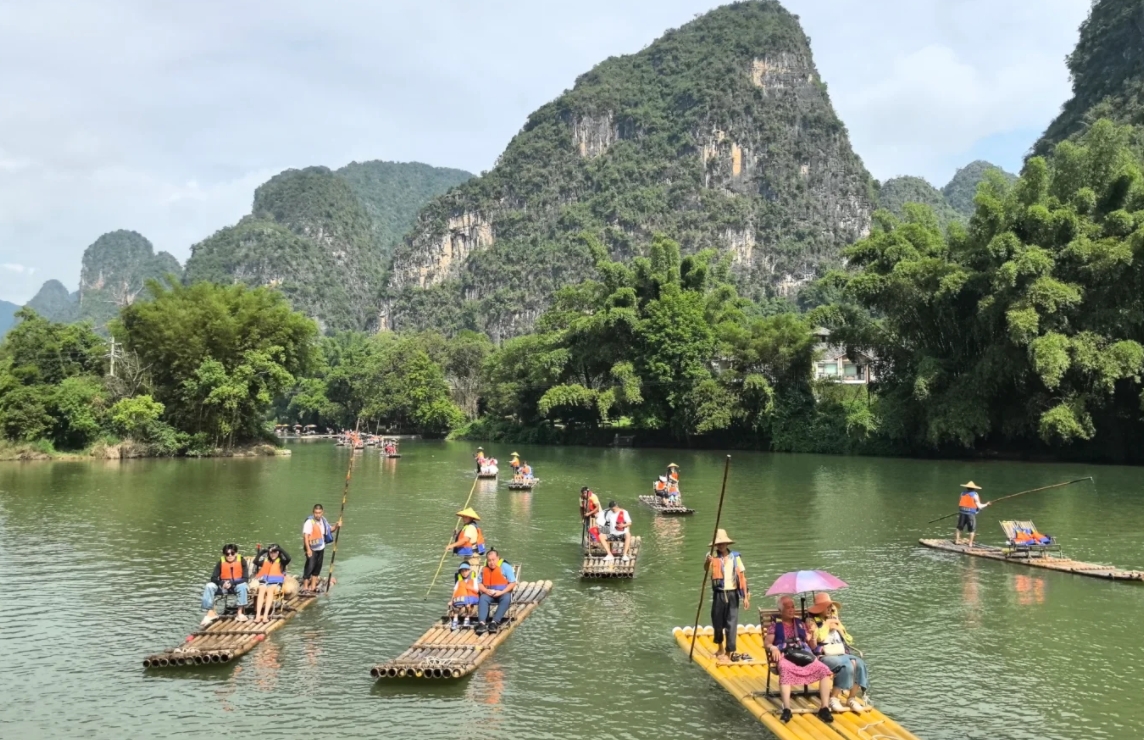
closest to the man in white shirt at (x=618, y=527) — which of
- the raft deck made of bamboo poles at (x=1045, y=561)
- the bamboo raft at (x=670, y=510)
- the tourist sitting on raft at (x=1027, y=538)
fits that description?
the bamboo raft at (x=670, y=510)

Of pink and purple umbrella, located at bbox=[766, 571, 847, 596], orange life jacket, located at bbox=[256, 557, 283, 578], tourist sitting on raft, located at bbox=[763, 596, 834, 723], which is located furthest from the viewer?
orange life jacket, located at bbox=[256, 557, 283, 578]

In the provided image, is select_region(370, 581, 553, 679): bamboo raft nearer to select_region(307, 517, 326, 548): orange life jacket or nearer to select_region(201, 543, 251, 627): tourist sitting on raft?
select_region(201, 543, 251, 627): tourist sitting on raft

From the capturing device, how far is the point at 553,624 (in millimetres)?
14586

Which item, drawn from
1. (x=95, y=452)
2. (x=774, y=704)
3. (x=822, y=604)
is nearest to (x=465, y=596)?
(x=774, y=704)

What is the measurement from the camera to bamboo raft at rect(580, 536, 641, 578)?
17766 mm

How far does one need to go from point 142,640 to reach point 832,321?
47.8 metres

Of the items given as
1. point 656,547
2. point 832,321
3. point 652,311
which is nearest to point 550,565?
point 656,547

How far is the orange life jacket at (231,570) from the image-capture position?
14.5 metres

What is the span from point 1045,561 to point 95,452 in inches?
1980

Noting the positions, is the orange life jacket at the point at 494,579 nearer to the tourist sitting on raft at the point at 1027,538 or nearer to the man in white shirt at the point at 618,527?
the man in white shirt at the point at 618,527

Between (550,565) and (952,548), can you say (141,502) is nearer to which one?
(550,565)

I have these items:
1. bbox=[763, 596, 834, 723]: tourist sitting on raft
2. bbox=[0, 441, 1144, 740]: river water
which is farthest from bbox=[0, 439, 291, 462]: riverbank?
bbox=[763, 596, 834, 723]: tourist sitting on raft

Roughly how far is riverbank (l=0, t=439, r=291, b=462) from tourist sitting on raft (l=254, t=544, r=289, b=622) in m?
42.2

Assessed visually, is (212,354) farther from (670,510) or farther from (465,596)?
(465,596)
